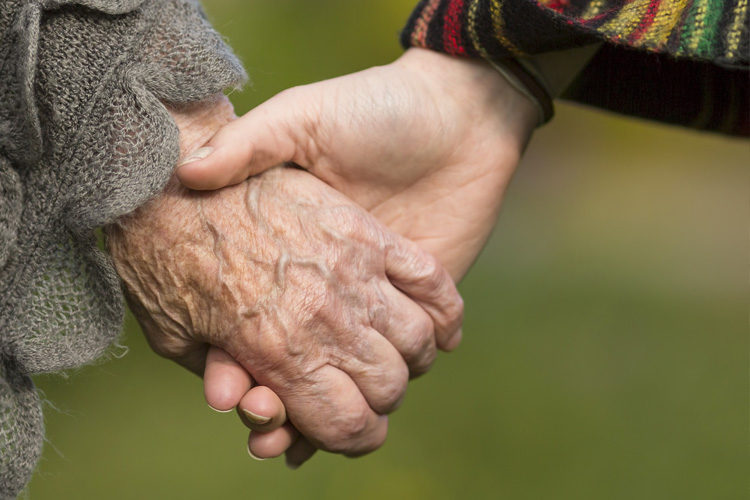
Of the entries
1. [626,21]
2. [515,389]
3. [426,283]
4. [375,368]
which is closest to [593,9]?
[626,21]

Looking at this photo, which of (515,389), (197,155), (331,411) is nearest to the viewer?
(197,155)

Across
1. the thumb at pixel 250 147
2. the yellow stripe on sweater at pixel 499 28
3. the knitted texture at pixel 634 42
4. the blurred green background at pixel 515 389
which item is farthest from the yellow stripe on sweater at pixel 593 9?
the blurred green background at pixel 515 389

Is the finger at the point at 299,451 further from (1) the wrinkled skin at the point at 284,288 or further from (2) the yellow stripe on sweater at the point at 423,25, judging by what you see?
(2) the yellow stripe on sweater at the point at 423,25

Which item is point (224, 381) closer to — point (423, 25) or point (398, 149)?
point (398, 149)

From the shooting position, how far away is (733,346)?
125 inches

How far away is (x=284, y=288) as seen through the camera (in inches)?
40.9

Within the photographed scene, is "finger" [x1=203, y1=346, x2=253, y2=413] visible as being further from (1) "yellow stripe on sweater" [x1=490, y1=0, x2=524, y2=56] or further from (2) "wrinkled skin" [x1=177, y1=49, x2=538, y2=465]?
(1) "yellow stripe on sweater" [x1=490, y1=0, x2=524, y2=56]

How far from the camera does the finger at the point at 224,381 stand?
3.41 feet

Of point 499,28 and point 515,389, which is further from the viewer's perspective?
point 515,389

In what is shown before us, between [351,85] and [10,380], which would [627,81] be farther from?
[10,380]

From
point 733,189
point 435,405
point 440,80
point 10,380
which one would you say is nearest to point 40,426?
point 10,380

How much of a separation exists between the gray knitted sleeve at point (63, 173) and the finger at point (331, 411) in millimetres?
297

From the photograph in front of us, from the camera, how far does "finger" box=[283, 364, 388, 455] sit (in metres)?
1.08

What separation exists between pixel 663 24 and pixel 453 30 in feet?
1.09
